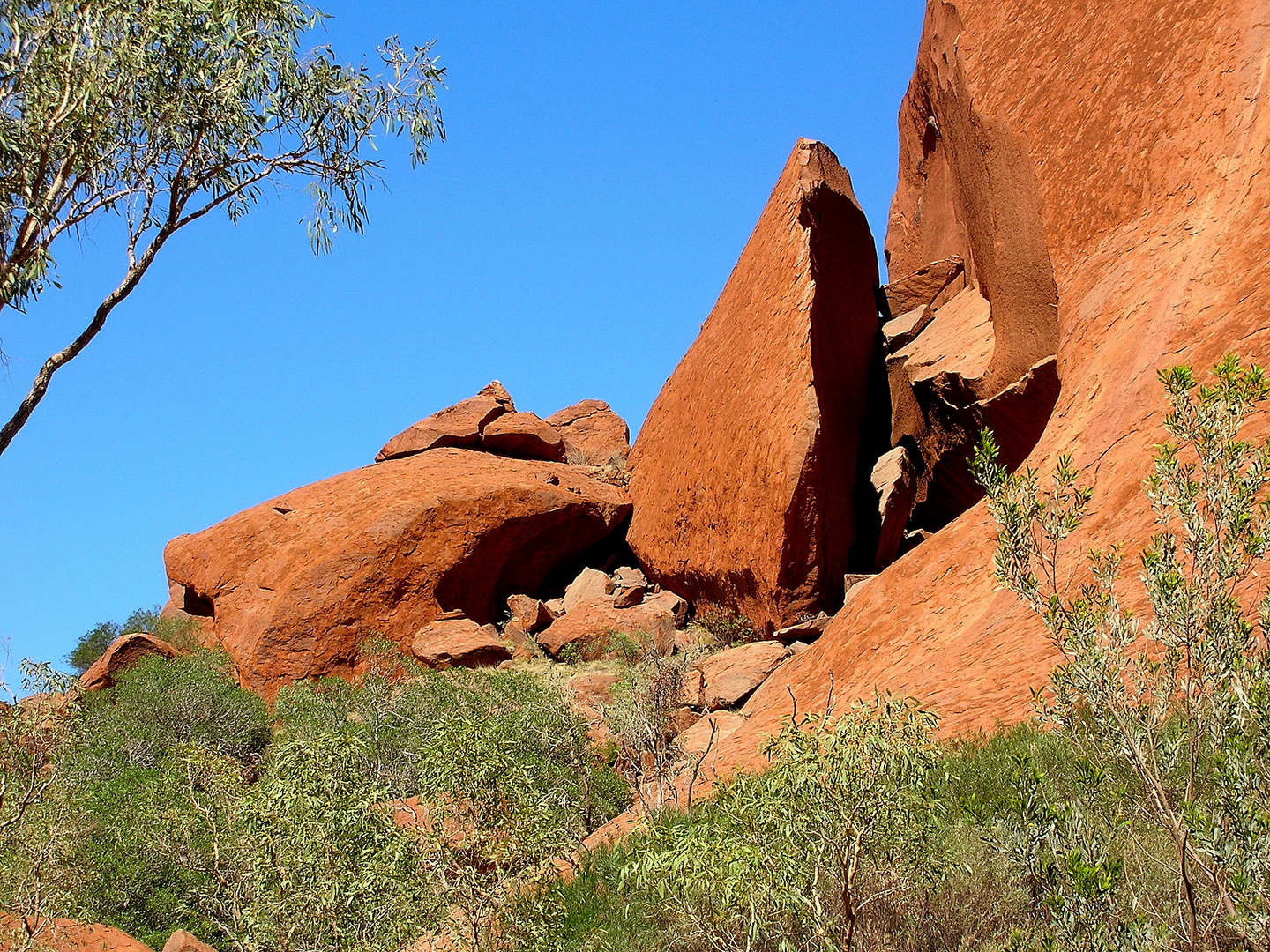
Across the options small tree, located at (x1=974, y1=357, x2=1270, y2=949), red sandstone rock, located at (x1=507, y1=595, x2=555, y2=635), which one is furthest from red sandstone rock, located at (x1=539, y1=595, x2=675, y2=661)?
small tree, located at (x1=974, y1=357, x2=1270, y2=949)

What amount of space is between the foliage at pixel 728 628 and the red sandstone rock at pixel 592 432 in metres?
6.00

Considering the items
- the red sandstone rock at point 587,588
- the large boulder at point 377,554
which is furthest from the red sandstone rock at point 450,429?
the red sandstone rock at point 587,588

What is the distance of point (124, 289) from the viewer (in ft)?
33.9

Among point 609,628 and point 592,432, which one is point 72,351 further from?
point 592,432

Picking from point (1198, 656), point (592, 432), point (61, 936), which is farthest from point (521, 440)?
point (1198, 656)

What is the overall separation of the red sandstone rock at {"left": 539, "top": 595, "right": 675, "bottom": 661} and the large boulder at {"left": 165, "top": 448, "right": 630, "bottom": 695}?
2056 millimetres

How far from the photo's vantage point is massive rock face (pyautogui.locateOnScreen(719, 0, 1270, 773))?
8547mm

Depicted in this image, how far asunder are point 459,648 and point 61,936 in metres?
9.90

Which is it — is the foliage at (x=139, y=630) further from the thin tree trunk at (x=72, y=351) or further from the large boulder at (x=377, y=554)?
the thin tree trunk at (x=72, y=351)

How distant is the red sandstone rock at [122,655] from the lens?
18016 mm

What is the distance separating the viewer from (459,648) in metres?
17.1

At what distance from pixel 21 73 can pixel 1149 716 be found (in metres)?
11.4

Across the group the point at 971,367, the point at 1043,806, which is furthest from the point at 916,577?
the point at 1043,806

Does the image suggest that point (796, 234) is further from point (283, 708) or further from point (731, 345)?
point (283, 708)
